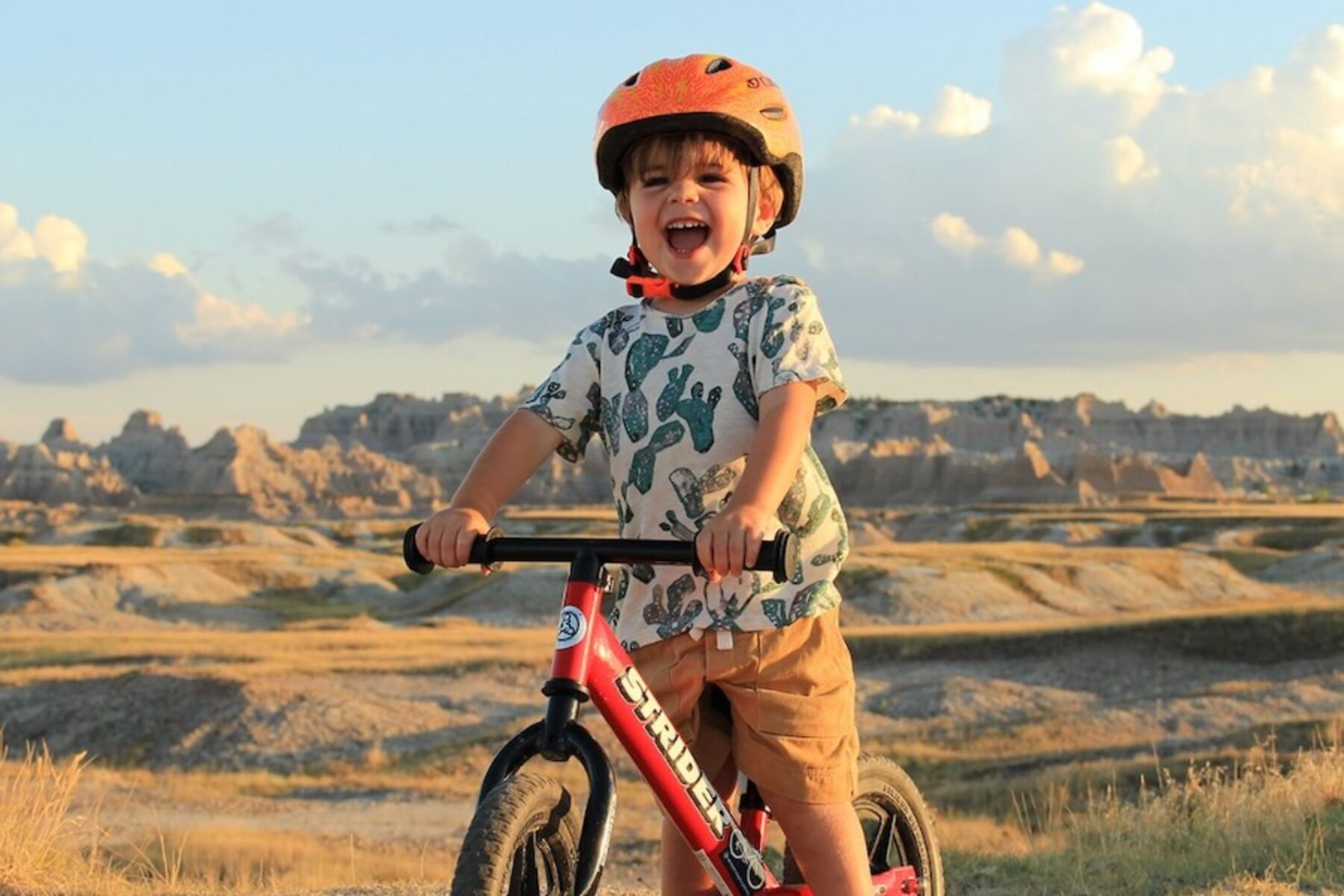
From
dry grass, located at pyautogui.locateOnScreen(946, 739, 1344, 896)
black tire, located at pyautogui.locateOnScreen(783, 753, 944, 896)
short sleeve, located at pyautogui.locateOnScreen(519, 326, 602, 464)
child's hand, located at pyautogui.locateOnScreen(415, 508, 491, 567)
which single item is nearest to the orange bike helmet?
short sleeve, located at pyautogui.locateOnScreen(519, 326, 602, 464)

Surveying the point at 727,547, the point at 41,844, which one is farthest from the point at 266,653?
the point at 727,547

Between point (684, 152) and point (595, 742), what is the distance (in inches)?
Result: 54.7

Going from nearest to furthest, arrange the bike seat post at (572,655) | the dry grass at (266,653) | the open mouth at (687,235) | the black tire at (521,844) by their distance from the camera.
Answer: the black tire at (521,844), the bike seat post at (572,655), the open mouth at (687,235), the dry grass at (266,653)

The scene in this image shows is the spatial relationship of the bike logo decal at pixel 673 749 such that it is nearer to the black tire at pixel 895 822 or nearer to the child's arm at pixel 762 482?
the child's arm at pixel 762 482

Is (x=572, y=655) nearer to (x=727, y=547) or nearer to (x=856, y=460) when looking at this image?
(x=727, y=547)

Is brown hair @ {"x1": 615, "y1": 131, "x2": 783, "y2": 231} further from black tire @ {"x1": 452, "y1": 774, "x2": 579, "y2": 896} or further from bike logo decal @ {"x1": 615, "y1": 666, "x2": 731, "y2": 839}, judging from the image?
black tire @ {"x1": 452, "y1": 774, "x2": 579, "y2": 896}

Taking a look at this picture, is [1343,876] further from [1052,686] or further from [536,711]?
[1052,686]

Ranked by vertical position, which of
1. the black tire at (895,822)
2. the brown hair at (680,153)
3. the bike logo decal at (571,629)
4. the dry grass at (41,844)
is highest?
the brown hair at (680,153)

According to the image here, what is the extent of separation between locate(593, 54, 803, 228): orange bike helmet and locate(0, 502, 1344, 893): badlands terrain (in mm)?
3687

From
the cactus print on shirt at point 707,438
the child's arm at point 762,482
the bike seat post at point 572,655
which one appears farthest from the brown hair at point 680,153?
the bike seat post at point 572,655

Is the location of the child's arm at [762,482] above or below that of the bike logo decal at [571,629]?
above

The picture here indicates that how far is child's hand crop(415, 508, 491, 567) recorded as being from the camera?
3.54m

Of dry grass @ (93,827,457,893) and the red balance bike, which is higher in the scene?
the red balance bike

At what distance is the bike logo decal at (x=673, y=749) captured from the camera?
3.39 meters
